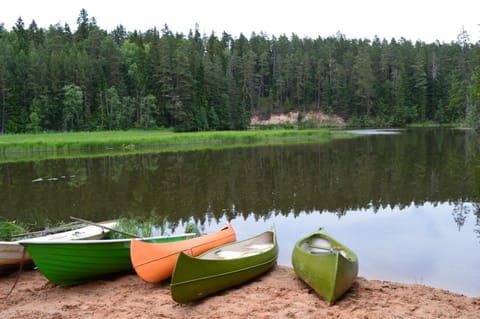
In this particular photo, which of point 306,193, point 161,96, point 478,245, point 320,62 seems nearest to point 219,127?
point 161,96

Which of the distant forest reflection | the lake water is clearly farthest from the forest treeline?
the lake water

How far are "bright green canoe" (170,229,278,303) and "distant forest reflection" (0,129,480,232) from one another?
17.3 feet

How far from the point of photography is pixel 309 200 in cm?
1809

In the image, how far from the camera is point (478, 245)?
38.5 feet

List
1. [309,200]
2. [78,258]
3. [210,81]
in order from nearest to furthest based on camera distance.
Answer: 1. [78,258]
2. [309,200]
3. [210,81]

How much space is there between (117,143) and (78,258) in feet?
132

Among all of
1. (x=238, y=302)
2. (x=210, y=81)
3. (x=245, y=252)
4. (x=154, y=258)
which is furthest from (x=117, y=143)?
(x=238, y=302)

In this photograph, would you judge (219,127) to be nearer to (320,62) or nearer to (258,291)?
(320,62)

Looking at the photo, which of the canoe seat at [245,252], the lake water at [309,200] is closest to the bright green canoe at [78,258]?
the canoe seat at [245,252]

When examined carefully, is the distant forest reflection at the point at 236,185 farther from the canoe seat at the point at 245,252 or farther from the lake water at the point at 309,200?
the canoe seat at the point at 245,252

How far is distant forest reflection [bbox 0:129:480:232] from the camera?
16781mm

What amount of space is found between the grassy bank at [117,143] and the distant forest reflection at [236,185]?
24.7ft

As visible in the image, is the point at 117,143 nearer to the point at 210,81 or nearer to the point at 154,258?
the point at 210,81

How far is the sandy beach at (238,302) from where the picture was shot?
23.0 feet
